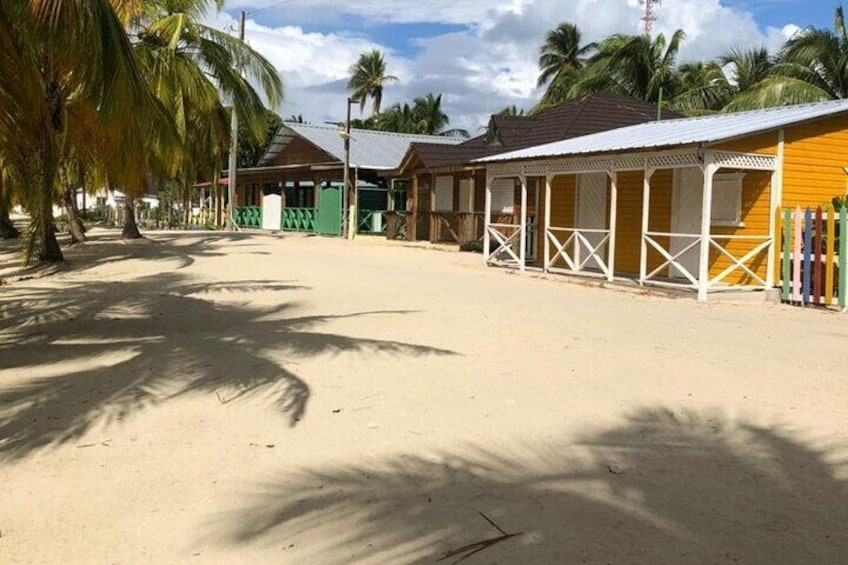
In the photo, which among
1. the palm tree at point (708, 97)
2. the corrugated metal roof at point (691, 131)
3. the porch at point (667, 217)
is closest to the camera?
the corrugated metal roof at point (691, 131)

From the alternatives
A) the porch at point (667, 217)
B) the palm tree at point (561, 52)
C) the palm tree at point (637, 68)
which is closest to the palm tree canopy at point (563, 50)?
the palm tree at point (561, 52)

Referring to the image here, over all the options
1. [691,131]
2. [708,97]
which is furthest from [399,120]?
[691,131]

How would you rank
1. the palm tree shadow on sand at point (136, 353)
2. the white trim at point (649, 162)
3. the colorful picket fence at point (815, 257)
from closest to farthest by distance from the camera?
the palm tree shadow on sand at point (136, 353) < the colorful picket fence at point (815, 257) < the white trim at point (649, 162)

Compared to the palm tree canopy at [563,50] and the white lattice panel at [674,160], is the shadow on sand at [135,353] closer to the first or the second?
the white lattice panel at [674,160]

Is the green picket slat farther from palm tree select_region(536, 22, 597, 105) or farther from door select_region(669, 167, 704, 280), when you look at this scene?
palm tree select_region(536, 22, 597, 105)

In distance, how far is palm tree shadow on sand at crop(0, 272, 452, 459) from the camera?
555 centimetres

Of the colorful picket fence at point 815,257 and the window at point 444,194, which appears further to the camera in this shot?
the window at point 444,194

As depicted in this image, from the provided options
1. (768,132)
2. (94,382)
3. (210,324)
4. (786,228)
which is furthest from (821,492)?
(768,132)

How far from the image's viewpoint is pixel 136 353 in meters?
7.43

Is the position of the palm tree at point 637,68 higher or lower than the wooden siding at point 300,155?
higher

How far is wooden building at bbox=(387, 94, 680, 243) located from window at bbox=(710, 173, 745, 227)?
28.3ft

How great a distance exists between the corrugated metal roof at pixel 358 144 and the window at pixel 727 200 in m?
19.2

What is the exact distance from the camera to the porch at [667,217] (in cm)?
1296

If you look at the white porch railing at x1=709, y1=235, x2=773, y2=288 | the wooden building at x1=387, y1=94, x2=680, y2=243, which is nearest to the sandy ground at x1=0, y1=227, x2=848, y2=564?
the white porch railing at x1=709, y1=235, x2=773, y2=288
